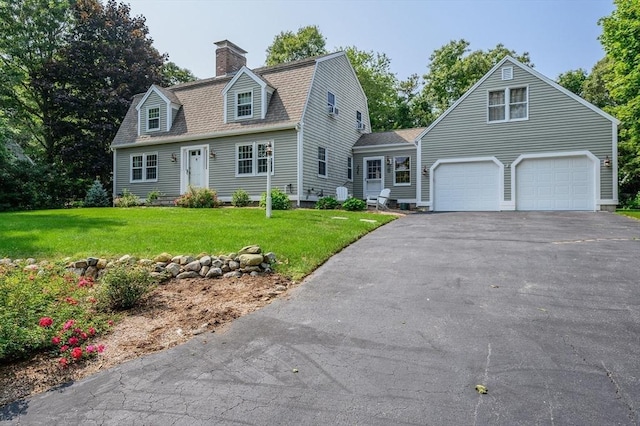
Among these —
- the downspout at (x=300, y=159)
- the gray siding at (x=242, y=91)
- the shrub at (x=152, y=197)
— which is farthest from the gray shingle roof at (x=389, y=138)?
the shrub at (x=152, y=197)

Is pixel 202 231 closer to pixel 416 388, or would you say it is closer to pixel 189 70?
pixel 416 388

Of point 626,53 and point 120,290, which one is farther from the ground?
point 626,53

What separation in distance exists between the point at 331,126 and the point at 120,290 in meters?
14.8

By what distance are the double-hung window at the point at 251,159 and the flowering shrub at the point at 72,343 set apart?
1266 centimetres

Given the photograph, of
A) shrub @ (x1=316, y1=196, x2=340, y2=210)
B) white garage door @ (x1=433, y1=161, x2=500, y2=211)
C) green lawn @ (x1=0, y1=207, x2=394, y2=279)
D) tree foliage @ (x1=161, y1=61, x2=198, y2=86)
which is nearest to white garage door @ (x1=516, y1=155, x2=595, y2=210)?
white garage door @ (x1=433, y1=161, x2=500, y2=211)

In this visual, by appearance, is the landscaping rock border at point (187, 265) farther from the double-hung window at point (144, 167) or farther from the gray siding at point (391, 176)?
the double-hung window at point (144, 167)

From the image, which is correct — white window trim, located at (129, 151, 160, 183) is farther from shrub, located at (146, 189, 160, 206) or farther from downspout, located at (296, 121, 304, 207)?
downspout, located at (296, 121, 304, 207)

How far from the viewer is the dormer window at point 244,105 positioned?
16984 millimetres

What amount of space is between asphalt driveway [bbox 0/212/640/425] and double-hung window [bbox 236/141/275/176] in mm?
11513

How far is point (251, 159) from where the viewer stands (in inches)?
663

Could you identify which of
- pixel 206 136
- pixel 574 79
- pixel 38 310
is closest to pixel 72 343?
pixel 38 310

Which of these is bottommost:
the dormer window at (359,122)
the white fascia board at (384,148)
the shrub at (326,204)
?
the shrub at (326,204)

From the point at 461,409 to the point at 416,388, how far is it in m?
0.36

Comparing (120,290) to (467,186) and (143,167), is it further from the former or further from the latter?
(143,167)
